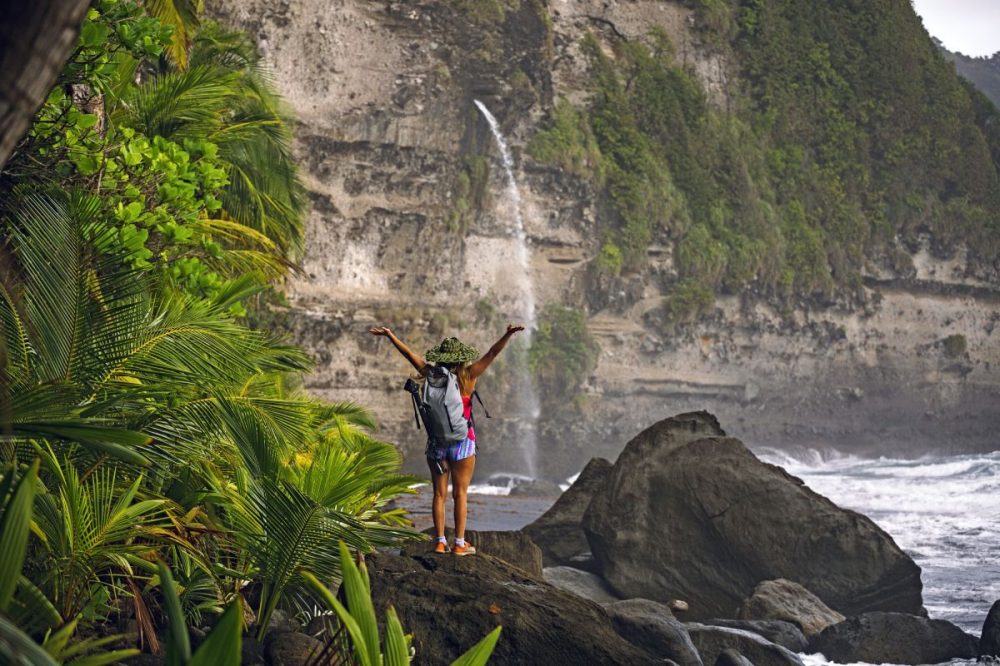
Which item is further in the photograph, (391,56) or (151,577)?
(391,56)

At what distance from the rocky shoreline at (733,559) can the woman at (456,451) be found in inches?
108

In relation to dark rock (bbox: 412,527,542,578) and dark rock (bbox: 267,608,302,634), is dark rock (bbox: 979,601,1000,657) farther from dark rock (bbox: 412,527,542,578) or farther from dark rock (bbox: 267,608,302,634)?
dark rock (bbox: 267,608,302,634)

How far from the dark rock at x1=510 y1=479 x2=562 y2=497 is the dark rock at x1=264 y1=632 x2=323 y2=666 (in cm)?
2139

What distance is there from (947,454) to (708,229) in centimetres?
1141

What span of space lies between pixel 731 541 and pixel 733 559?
199 millimetres

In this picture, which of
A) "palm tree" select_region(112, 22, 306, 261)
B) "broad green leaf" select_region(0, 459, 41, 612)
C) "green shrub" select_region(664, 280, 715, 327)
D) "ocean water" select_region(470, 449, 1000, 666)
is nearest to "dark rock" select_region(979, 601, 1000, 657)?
"ocean water" select_region(470, 449, 1000, 666)

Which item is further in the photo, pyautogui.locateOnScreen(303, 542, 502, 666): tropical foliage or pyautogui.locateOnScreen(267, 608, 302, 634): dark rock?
pyautogui.locateOnScreen(267, 608, 302, 634): dark rock

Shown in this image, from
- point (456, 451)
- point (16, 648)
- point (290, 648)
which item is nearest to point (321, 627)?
point (290, 648)

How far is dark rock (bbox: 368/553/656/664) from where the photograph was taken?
6389mm

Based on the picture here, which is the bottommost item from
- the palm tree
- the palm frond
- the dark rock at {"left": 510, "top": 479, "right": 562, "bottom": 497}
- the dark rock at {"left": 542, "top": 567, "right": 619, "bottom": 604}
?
the dark rock at {"left": 510, "top": 479, "right": 562, "bottom": 497}

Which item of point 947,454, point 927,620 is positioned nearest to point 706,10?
point 947,454

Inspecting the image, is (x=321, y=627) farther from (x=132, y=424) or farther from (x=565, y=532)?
(x=565, y=532)

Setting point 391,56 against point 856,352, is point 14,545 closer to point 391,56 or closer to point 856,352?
point 391,56

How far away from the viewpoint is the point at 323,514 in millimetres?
6000
